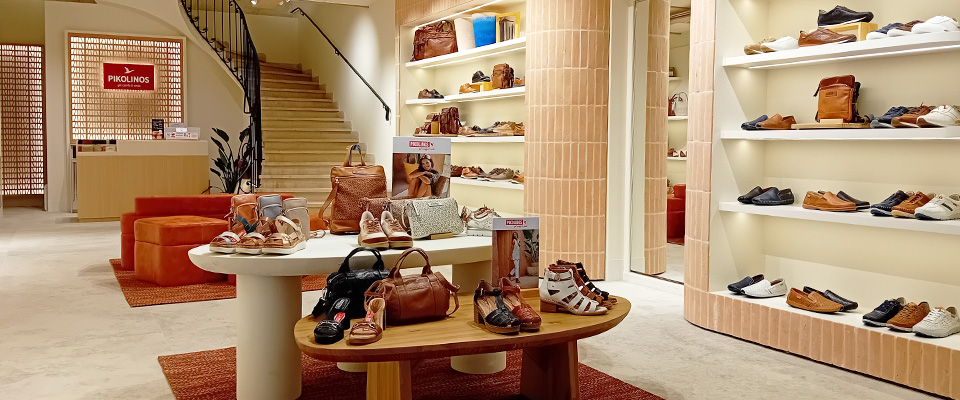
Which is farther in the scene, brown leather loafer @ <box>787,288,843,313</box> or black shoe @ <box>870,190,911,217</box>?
brown leather loafer @ <box>787,288,843,313</box>

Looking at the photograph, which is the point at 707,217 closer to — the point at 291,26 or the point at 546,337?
the point at 546,337

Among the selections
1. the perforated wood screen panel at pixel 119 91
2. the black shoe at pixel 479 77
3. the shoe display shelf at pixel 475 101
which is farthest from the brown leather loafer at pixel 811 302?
the perforated wood screen panel at pixel 119 91

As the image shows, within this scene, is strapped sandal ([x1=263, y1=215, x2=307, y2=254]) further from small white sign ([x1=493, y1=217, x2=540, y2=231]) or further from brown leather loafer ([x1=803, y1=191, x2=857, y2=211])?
brown leather loafer ([x1=803, y1=191, x2=857, y2=211])

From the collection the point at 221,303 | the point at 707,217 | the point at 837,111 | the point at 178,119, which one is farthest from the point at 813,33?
the point at 178,119

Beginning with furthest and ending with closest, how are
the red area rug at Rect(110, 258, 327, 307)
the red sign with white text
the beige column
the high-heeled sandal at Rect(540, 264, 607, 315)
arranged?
the red sign with white text < the beige column < the red area rug at Rect(110, 258, 327, 307) < the high-heeled sandal at Rect(540, 264, 607, 315)

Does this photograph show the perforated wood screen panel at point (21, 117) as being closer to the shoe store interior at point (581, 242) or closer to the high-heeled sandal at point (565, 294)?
the shoe store interior at point (581, 242)

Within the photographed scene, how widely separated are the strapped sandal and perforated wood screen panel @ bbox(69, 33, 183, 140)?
1019cm

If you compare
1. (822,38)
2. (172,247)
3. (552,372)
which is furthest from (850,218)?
(172,247)

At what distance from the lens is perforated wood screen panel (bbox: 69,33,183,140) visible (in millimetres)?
11828

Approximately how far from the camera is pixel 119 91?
12156 mm

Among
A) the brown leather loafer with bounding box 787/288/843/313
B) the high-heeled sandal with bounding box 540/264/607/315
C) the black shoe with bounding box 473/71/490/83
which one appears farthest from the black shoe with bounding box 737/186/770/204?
the black shoe with bounding box 473/71/490/83

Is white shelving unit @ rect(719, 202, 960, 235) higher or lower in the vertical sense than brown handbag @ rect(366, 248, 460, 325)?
higher

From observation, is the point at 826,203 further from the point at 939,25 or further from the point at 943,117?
the point at 939,25

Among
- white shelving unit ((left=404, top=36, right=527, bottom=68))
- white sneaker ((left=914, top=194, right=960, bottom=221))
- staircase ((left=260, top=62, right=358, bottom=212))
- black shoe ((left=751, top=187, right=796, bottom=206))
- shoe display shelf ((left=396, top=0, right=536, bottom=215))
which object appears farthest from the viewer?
staircase ((left=260, top=62, right=358, bottom=212))
